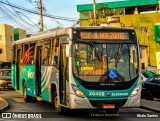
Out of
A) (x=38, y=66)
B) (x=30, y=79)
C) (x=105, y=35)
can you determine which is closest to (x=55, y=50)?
(x=105, y=35)

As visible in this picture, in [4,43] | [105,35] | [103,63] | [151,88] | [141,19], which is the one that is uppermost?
[141,19]

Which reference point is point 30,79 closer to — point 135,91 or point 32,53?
point 32,53

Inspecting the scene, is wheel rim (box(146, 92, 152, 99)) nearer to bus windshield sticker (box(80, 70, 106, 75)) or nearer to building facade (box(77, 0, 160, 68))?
bus windshield sticker (box(80, 70, 106, 75))

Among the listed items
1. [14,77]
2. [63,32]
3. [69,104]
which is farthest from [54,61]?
[14,77]

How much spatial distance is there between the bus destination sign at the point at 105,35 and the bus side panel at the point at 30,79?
511cm

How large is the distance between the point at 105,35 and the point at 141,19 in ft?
196

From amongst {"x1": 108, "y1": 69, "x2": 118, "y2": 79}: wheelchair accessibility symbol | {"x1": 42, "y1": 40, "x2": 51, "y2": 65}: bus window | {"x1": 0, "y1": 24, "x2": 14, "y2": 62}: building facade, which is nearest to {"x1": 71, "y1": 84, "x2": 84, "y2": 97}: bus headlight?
{"x1": 108, "y1": 69, "x2": 118, "y2": 79}: wheelchair accessibility symbol

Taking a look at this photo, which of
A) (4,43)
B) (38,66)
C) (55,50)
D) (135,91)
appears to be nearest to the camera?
(135,91)

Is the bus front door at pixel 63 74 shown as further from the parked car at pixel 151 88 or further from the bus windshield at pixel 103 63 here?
the parked car at pixel 151 88

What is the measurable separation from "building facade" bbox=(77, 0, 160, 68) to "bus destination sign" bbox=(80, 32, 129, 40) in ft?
151

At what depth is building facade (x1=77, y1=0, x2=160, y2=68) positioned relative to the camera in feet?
228

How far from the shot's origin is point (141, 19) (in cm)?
7306

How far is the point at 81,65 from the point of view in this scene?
1387cm

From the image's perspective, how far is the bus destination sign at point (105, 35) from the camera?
14.2 metres
